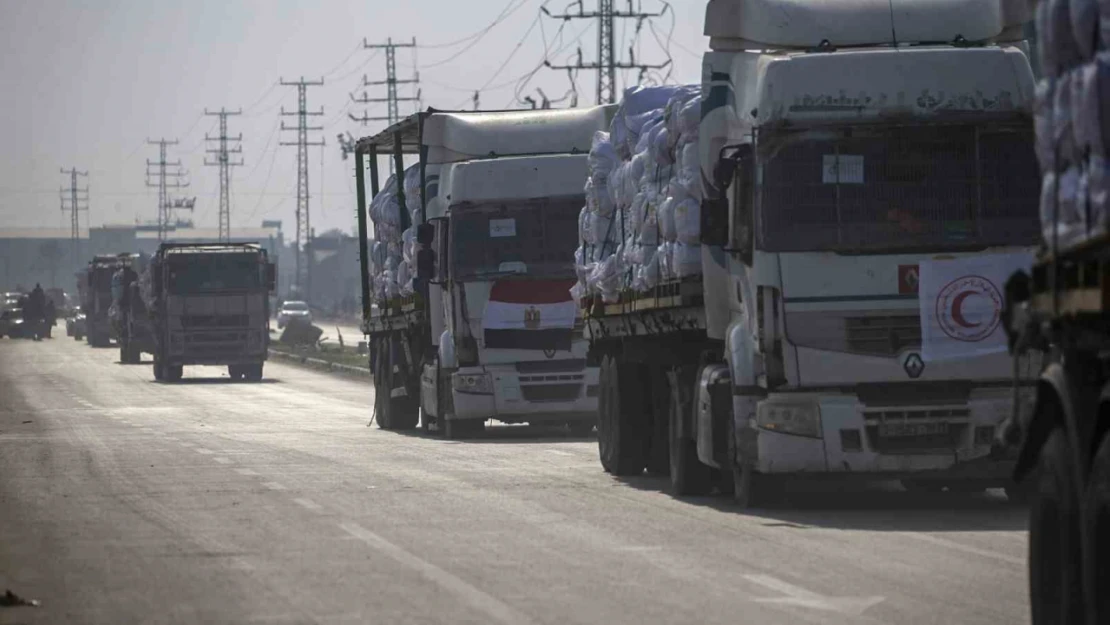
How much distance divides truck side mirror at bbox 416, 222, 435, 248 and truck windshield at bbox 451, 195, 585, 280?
2.99 ft

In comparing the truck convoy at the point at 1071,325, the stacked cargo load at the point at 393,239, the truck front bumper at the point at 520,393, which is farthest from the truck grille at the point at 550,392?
the truck convoy at the point at 1071,325

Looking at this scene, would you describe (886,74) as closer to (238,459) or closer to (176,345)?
(238,459)

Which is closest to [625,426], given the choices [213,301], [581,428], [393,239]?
[581,428]

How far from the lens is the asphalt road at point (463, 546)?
1030 cm

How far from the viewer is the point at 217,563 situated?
12.5 m

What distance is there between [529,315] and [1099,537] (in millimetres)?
18851

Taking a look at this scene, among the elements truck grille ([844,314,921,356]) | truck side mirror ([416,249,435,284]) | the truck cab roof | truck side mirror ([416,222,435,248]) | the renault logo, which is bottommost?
the renault logo

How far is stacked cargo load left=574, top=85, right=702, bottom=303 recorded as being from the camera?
1703 centimetres

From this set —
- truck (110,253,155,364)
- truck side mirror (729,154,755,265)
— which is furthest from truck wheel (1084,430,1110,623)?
truck (110,253,155,364)

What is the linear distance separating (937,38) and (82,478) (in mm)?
9224

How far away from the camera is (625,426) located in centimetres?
1995

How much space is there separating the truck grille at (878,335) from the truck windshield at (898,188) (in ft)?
1.58

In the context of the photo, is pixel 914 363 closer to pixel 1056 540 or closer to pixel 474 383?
pixel 1056 540

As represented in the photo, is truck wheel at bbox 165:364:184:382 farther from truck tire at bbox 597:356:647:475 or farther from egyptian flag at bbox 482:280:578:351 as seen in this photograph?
truck tire at bbox 597:356:647:475
